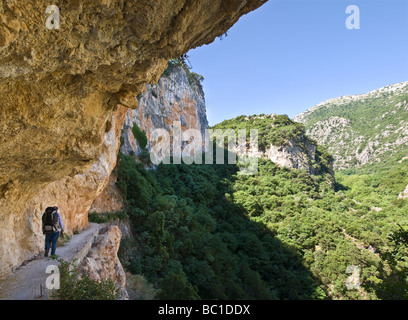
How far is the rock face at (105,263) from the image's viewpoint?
232 inches

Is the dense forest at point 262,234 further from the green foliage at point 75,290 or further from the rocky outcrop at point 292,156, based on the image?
the green foliage at point 75,290

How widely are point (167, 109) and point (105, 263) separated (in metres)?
27.5

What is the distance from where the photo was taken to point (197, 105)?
144 feet

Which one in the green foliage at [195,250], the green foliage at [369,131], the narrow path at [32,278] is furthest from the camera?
the green foliage at [369,131]

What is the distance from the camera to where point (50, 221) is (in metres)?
5.48

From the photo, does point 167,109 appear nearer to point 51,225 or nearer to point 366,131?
point 51,225

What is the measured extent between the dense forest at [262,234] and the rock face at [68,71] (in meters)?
5.53

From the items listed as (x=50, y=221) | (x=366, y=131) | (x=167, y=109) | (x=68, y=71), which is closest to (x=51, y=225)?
(x=50, y=221)

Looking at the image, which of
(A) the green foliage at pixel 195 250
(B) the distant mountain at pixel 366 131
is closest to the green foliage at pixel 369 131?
(B) the distant mountain at pixel 366 131

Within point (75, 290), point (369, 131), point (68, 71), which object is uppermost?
point (369, 131)

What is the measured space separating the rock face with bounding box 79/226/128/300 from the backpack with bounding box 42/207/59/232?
47.3 inches

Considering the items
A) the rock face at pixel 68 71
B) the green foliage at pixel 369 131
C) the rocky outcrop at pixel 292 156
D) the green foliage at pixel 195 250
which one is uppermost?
the green foliage at pixel 369 131
